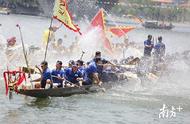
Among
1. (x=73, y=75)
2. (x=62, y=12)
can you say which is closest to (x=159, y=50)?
(x=62, y=12)

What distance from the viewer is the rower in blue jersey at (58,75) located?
25.0m

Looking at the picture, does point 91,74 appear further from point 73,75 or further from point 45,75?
point 45,75

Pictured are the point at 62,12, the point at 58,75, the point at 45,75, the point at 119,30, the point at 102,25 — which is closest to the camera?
the point at 45,75

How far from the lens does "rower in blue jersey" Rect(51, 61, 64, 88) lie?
25031mm

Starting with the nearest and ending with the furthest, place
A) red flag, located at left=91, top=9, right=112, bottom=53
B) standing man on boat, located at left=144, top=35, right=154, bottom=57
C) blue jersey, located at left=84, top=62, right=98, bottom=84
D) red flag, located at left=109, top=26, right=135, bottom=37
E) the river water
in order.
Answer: the river water < blue jersey, located at left=84, top=62, right=98, bottom=84 < red flag, located at left=91, top=9, right=112, bottom=53 < standing man on boat, located at left=144, top=35, right=154, bottom=57 < red flag, located at left=109, top=26, right=135, bottom=37

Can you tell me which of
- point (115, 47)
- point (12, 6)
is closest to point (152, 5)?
point (12, 6)

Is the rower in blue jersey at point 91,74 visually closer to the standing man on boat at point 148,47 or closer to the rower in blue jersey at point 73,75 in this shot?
the rower in blue jersey at point 73,75

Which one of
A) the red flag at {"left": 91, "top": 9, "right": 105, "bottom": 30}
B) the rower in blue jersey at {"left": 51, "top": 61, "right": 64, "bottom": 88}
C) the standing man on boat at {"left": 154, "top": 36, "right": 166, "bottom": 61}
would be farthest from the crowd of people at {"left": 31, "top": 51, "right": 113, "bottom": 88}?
the standing man on boat at {"left": 154, "top": 36, "right": 166, "bottom": 61}

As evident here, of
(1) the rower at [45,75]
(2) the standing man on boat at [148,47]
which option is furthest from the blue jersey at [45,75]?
(2) the standing man on boat at [148,47]

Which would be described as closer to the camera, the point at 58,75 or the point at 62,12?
the point at 58,75

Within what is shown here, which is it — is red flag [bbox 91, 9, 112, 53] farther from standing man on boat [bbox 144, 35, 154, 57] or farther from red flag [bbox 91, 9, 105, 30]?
standing man on boat [bbox 144, 35, 154, 57]

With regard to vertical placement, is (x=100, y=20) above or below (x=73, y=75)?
above

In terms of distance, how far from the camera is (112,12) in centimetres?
15850

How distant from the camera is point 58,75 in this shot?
2508cm
